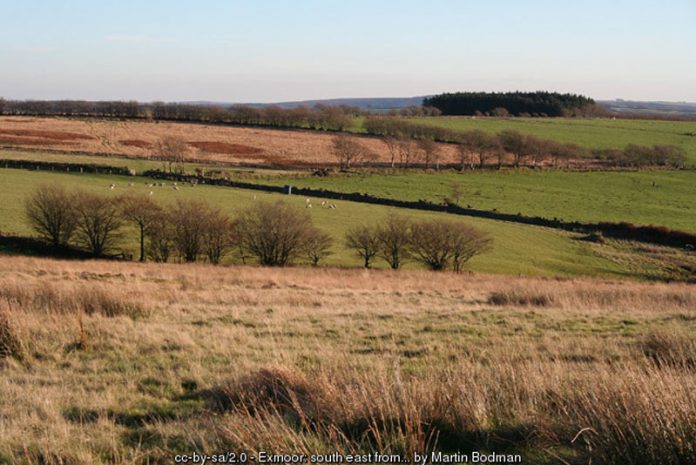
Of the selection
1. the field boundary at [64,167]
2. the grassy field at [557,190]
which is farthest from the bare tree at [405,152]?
the field boundary at [64,167]

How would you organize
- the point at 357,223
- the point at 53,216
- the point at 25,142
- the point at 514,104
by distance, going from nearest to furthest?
the point at 53,216 → the point at 357,223 → the point at 25,142 → the point at 514,104

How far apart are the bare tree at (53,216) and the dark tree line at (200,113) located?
8949cm

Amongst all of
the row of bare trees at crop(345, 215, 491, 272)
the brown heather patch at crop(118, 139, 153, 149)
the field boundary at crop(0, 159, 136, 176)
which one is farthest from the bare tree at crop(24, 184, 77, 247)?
the brown heather patch at crop(118, 139, 153, 149)

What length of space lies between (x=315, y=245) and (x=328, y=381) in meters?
33.8

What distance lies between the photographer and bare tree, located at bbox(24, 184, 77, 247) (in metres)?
39.9

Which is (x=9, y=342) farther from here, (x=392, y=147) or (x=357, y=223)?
(x=392, y=147)

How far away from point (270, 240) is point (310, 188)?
25361 millimetres

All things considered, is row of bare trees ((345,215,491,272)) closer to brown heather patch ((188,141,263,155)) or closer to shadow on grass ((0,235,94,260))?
shadow on grass ((0,235,94,260))

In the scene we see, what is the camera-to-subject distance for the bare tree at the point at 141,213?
40312 mm

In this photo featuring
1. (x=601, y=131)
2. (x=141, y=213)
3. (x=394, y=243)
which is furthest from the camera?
(x=601, y=131)

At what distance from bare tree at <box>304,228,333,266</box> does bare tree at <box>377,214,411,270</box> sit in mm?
3563

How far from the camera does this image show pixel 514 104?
599ft

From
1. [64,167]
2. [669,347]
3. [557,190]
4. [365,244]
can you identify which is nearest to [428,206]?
[365,244]

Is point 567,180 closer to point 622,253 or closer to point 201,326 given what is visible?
point 622,253
